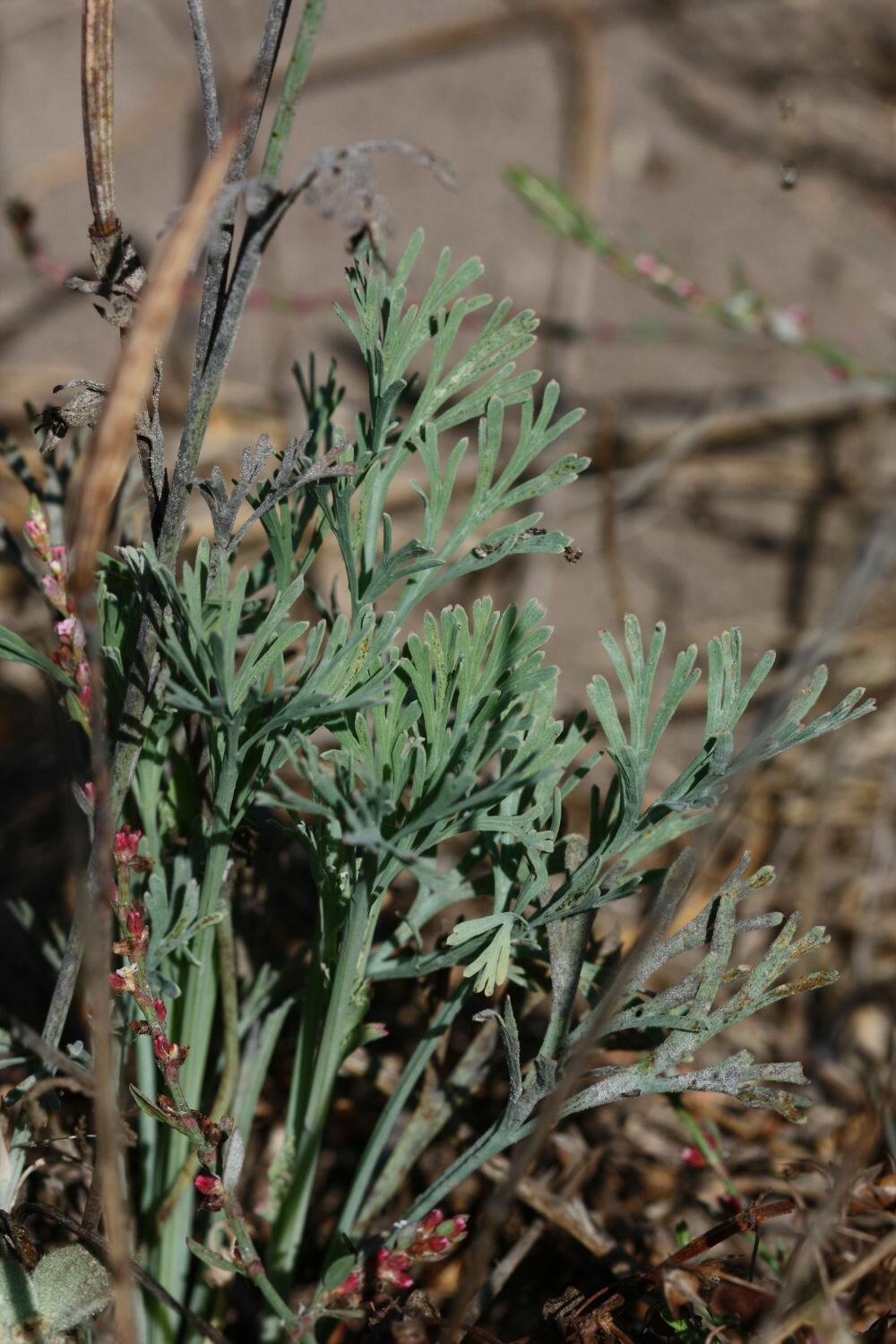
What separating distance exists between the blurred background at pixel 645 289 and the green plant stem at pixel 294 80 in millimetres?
923

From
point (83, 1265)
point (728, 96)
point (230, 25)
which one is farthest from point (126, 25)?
point (83, 1265)

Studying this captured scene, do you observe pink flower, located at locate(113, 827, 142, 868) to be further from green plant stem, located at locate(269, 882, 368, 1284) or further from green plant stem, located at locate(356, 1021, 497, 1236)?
green plant stem, located at locate(356, 1021, 497, 1236)

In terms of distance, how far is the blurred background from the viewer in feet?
5.50

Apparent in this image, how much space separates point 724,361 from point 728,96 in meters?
0.77

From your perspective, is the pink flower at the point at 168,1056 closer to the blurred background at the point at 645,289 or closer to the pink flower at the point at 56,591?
the pink flower at the point at 56,591

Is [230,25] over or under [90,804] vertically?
over

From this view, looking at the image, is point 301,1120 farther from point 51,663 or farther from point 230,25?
point 230,25

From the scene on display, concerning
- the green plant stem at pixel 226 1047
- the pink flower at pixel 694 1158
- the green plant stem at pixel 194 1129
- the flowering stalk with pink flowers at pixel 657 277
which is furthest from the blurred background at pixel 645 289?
the green plant stem at pixel 194 1129

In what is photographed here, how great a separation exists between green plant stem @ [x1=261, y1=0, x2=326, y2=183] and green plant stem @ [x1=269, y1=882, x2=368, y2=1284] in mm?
412

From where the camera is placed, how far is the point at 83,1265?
71 cm

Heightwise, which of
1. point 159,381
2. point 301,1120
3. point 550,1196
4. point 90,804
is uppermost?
point 159,381

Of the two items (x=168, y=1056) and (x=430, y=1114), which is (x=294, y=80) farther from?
(x=430, y=1114)

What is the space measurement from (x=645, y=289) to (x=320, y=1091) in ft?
5.70

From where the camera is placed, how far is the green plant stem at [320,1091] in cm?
71
